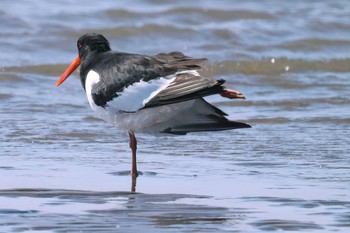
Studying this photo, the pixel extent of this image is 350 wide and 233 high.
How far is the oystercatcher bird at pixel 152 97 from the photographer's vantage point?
23.2 feet

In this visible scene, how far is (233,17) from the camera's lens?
17.2 metres

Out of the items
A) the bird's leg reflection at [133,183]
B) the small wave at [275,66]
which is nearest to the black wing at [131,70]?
the bird's leg reflection at [133,183]

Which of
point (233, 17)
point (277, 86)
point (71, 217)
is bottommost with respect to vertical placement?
point (71, 217)

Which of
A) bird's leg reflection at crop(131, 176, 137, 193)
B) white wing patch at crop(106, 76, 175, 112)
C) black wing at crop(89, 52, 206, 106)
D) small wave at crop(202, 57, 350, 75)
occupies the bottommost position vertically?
bird's leg reflection at crop(131, 176, 137, 193)

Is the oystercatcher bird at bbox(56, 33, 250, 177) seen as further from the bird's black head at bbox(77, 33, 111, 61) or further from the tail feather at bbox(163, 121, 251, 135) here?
the bird's black head at bbox(77, 33, 111, 61)

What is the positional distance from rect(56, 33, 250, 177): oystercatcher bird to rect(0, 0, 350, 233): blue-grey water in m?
0.40

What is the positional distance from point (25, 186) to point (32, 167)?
723 millimetres

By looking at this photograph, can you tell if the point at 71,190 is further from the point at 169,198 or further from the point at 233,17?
the point at 233,17

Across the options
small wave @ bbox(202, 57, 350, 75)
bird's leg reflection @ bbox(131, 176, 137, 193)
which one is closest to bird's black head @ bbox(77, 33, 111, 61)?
bird's leg reflection @ bbox(131, 176, 137, 193)

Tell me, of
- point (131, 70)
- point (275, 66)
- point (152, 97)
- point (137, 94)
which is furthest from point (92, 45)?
point (275, 66)

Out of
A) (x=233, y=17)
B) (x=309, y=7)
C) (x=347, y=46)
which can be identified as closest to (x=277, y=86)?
(x=347, y=46)

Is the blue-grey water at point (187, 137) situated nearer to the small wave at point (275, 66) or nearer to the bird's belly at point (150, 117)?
the small wave at point (275, 66)

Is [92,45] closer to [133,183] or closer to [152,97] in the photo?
[152,97]

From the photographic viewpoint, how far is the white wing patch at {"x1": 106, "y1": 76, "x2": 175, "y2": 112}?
7082 mm
